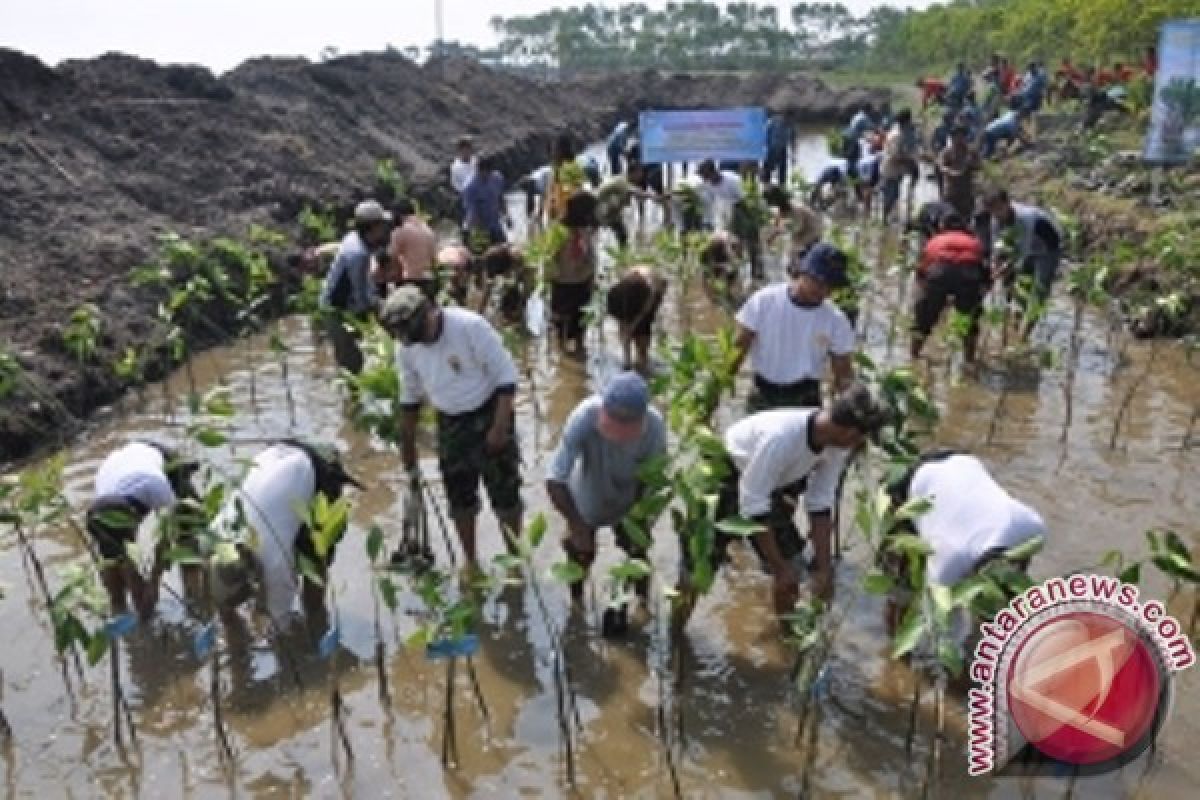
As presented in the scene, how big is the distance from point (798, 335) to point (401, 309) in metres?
1.85

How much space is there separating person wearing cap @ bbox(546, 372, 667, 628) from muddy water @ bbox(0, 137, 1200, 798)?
58 centimetres

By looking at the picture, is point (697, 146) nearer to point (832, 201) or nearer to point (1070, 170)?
point (832, 201)

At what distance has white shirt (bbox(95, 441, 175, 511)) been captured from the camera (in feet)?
15.1

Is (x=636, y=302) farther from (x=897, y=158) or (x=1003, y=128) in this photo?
(x=1003, y=128)

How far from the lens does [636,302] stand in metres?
8.27

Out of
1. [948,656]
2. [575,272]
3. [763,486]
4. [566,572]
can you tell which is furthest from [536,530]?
[575,272]

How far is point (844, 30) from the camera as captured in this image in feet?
322

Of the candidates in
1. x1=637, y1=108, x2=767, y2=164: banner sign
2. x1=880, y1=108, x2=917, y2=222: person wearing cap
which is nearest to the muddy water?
x1=637, y1=108, x2=767, y2=164: banner sign

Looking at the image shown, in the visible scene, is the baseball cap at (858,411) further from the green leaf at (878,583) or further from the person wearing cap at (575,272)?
the person wearing cap at (575,272)

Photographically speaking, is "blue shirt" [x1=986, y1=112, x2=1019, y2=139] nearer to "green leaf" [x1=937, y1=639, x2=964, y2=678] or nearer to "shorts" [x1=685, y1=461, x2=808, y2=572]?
"shorts" [x1=685, y1=461, x2=808, y2=572]

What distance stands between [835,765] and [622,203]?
7255mm

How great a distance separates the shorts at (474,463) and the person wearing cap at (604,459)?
0.49m

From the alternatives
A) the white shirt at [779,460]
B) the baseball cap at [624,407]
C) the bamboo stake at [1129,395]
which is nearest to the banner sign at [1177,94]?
the bamboo stake at [1129,395]

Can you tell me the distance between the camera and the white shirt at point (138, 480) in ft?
15.1
